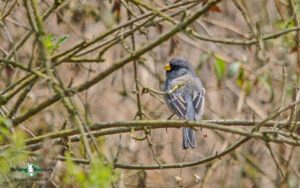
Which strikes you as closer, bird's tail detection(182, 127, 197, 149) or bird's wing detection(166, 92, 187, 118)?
bird's tail detection(182, 127, 197, 149)

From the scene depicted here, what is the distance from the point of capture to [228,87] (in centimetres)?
833

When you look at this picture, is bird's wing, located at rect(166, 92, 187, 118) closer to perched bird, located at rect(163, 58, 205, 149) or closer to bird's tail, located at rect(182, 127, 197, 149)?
perched bird, located at rect(163, 58, 205, 149)

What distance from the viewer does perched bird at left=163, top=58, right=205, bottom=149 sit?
6.03 m

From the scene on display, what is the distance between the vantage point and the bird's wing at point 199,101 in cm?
667

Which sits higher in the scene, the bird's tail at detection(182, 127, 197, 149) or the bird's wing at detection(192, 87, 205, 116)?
the bird's wing at detection(192, 87, 205, 116)

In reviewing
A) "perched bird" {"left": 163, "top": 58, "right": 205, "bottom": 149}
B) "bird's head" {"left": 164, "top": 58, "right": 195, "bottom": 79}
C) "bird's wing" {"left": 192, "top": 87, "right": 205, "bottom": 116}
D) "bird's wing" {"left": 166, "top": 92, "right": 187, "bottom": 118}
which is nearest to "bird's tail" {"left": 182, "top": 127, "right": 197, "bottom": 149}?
"perched bird" {"left": 163, "top": 58, "right": 205, "bottom": 149}

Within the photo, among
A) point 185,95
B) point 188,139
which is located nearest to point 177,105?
point 185,95

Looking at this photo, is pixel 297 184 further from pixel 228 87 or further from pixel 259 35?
pixel 259 35

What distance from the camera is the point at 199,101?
6.84 metres

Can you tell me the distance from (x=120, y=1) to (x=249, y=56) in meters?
2.99

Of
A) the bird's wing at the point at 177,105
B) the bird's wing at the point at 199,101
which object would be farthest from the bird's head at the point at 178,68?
the bird's wing at the point at 177,105

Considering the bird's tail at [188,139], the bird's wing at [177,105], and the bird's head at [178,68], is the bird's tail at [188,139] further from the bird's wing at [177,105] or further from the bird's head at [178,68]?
the bird's head at [178,68]

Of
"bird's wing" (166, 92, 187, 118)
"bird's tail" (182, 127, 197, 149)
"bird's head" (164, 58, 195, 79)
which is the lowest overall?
"bird's tail" (182, 127, 197, 149)

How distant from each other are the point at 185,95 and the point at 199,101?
0.14 meters
